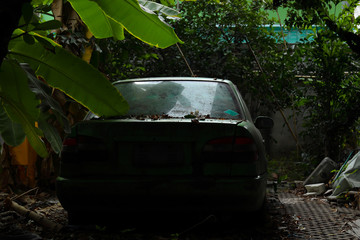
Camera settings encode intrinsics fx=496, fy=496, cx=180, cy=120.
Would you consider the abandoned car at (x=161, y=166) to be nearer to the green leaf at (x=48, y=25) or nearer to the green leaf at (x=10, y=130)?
the green leaf at (x=10, y=130)

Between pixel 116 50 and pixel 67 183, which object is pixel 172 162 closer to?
pixel 67 183

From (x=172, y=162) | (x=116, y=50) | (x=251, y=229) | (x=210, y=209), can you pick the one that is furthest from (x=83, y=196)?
(x=116, y=50)

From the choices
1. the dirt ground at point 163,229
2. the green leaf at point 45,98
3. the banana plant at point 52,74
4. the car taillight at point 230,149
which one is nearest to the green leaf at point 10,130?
the banana plant at point 52,74

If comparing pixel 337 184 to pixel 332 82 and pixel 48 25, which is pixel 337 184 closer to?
pixel 332 82

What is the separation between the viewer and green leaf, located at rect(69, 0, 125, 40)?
4.16 meters

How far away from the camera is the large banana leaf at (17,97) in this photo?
3.14 metres

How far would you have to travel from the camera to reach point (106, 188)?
3.76 metres

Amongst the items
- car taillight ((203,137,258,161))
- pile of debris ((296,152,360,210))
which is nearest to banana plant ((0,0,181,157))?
car taillight ((203,137,258,161))

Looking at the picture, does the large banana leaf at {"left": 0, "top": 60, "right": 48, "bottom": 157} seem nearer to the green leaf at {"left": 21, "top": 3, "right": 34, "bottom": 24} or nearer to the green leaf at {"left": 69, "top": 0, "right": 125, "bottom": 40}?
the green leaf at {"left": 21, "top": 3, "right": 34, "bottom": 24}

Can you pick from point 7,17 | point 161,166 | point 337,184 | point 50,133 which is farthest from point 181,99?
point 337,184

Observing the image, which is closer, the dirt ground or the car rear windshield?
the dirt ground

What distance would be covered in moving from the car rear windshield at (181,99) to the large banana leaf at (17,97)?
1.14m

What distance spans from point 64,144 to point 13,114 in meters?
0.85

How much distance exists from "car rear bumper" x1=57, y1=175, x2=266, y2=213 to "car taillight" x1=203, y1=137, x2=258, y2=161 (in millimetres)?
167
